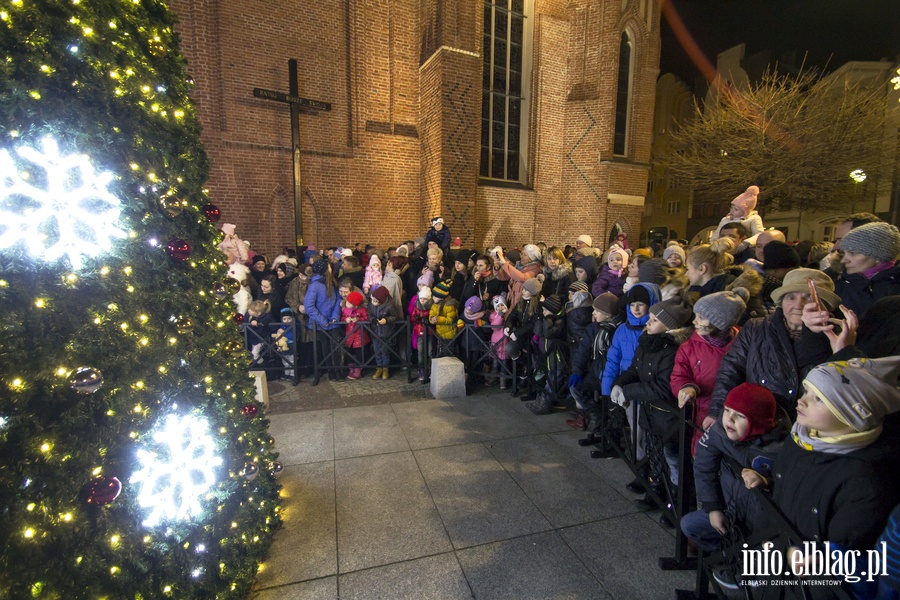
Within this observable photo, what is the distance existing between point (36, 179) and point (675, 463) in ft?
13.1

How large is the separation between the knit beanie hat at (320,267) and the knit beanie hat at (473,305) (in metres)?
2.31

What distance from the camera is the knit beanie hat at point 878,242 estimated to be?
9.00ft

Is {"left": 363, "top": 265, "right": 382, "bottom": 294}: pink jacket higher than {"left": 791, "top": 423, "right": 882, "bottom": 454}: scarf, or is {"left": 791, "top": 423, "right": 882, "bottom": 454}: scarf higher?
{"left": 363, "top": 265, "right": 382, "bottom": 294}: pink jacket

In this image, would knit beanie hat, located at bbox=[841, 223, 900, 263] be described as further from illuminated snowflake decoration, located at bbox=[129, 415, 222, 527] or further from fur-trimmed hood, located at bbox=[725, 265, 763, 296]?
illuminated snowflake decoration, located at bbox=[129, 415, 222, 527]

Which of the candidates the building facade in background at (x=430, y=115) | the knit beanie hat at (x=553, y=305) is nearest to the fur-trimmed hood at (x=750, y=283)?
the knit beanie hat at (x=553, y=305)

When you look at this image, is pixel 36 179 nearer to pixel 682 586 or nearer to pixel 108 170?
pixel 108 170

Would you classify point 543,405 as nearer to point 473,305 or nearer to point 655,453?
point 473,305

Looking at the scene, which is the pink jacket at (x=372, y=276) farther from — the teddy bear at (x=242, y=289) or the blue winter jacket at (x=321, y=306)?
the teddy bear at (x=242, y=289)

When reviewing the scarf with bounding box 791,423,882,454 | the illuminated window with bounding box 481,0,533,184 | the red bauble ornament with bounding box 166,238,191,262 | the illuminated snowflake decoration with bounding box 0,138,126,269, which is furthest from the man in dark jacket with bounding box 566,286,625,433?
the illuminated window with bounding box 481,0,533,184

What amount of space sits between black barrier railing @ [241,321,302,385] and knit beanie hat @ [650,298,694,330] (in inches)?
190

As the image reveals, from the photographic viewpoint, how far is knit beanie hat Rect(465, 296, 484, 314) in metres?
5.90

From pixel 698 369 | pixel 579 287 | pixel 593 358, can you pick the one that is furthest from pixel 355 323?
pixel 698 369

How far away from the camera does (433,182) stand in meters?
10.9

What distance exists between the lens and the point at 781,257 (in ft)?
11.6
